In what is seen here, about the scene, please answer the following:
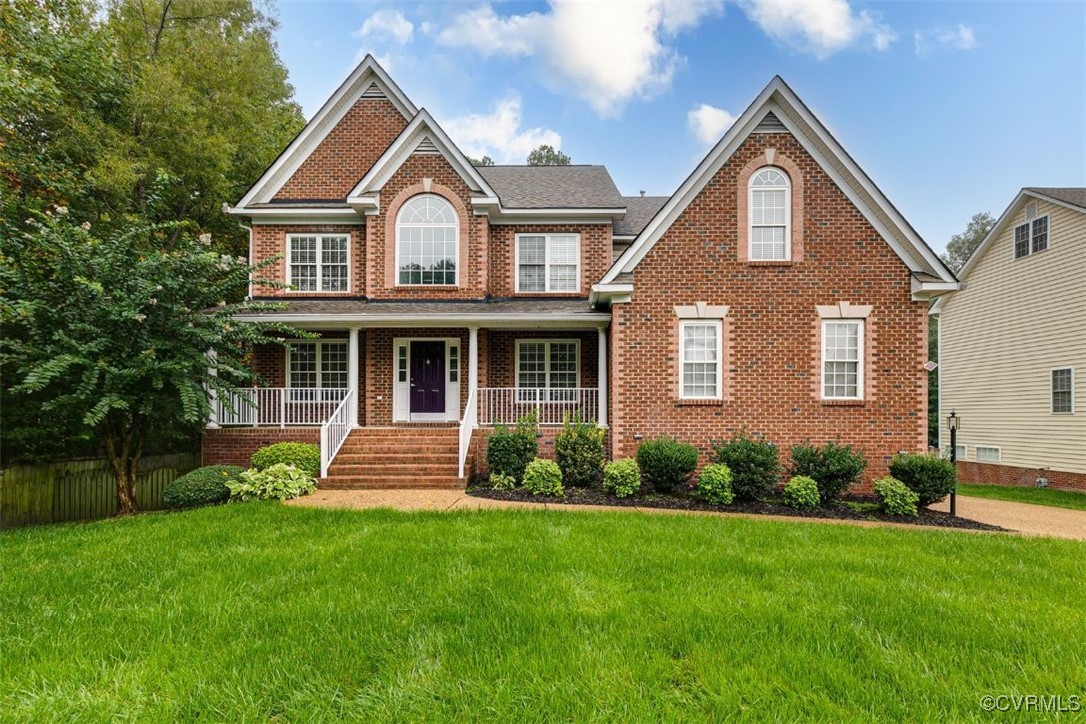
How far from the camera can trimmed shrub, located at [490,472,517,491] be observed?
991cm

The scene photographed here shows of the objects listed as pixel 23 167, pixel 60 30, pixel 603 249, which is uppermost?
pixel 60 30

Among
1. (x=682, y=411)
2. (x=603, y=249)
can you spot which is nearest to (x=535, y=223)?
(x=603, y=249)

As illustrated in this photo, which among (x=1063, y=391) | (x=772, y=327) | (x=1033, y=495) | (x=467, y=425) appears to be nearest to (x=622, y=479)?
(x=467, y=425)

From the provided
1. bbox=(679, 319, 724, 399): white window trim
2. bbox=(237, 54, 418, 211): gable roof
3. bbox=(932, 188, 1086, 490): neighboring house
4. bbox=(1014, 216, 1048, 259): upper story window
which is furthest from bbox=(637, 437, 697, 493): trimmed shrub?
bbox=(1014, 216, 1048, 259): upper story window

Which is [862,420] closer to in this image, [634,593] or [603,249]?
[603,249]

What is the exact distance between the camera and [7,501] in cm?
930

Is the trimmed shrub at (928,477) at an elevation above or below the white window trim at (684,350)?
below

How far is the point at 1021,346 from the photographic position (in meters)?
15.5

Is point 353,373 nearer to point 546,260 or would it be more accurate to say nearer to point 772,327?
point 546,260

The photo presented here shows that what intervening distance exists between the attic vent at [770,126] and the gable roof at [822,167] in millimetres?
20

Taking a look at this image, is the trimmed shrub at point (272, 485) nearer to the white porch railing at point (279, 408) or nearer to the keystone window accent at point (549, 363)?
the white porch railing at point (279, 408)

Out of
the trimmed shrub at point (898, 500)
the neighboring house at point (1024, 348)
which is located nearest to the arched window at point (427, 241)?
the trimmed shrub at point (898, 500)

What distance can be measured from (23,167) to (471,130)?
2071 centimetres

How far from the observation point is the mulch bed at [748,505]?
8.65 metres
